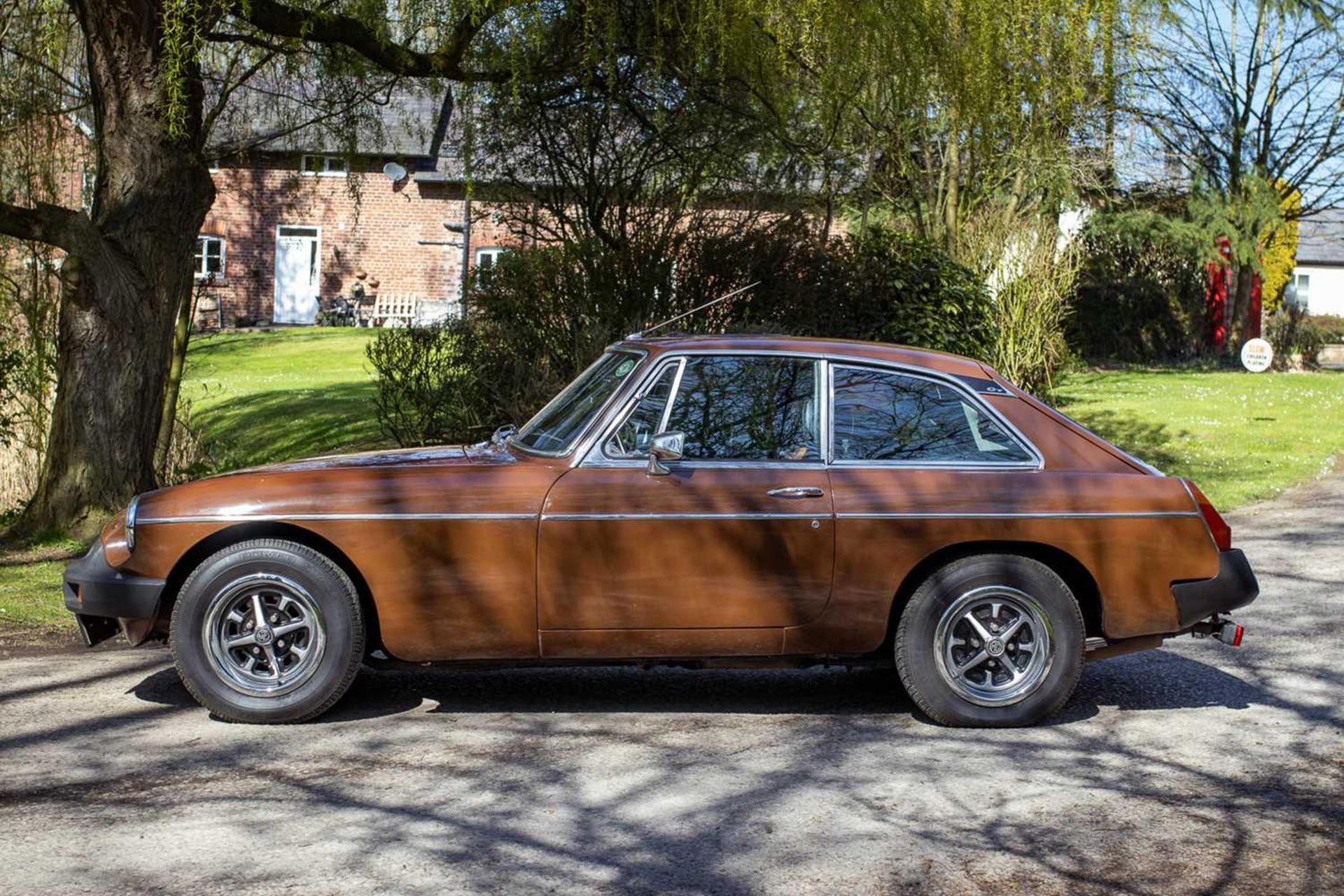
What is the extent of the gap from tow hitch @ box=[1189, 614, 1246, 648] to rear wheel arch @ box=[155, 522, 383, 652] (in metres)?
3.36

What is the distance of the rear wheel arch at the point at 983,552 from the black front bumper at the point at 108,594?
2937 mm

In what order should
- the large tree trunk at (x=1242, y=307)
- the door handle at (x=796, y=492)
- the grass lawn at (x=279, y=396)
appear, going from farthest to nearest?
the large tree trunk at (x=1242, y=307)
the grass lawn at (x=279, y=396)
the door handle at (x=796, y=492)

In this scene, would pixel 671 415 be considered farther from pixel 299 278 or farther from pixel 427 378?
pixel 299 278

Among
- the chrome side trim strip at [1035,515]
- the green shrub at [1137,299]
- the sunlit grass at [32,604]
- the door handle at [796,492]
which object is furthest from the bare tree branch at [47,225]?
the green shrub at [1137,299]

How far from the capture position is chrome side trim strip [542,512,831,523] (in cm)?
624

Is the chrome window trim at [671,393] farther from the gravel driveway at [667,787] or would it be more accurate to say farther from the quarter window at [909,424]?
the gravel driveway at [667,787]

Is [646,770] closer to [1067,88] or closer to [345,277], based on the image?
[1067,88]

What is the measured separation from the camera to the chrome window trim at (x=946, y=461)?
6492 millimetres

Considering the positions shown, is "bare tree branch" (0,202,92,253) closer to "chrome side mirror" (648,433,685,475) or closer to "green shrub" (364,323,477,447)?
"green shrub" (364,323,477,447)

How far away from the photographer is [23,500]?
14.2 metres

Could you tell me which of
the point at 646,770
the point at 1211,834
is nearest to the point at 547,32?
the point at 646,770

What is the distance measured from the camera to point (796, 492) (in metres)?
6.35

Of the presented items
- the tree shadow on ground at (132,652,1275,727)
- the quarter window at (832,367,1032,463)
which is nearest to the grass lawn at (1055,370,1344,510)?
the tree shadow on ground at (132,652,1275,727)

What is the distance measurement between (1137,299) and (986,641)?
3129 centimetres
